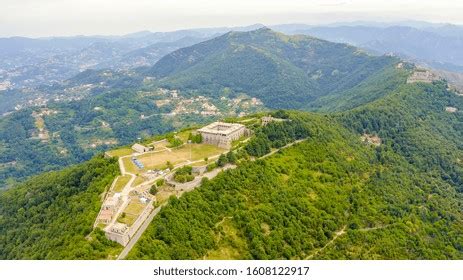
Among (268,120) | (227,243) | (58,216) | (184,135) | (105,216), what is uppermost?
(105,216)

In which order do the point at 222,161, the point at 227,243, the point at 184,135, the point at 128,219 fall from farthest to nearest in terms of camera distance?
the point at 184,135 < the point at 222,161 < the point at 227,243 < the point at 128,219

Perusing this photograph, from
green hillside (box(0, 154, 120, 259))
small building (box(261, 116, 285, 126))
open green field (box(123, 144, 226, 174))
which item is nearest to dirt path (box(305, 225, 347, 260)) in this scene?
open green field (box(123, 144, 226, 174))

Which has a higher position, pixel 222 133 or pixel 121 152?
Result: pixel 222 133

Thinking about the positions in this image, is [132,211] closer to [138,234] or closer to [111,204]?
[111,204]

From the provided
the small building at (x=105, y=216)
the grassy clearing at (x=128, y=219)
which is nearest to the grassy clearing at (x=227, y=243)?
the grassy clearing at (x=128, y=219)

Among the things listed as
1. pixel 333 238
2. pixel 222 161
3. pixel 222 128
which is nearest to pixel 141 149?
pixel 222 128

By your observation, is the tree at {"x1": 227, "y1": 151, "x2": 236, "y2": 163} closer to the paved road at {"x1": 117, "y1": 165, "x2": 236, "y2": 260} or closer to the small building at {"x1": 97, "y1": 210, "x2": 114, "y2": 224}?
the paved road at {"x1": 117, "y1": 165, "x2": 236, "y2": 260}
